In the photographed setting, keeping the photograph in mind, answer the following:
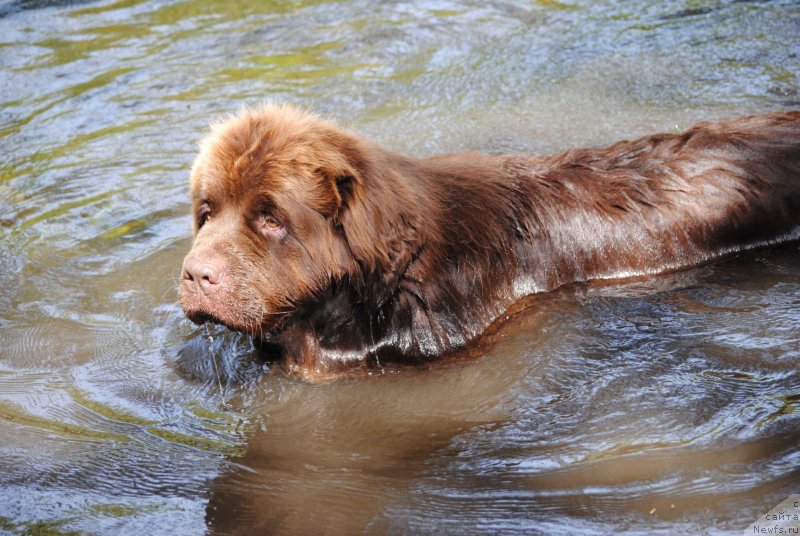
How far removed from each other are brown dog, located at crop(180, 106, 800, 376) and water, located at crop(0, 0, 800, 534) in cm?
23

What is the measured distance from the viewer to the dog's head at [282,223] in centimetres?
491

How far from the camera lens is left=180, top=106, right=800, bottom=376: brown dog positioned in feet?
16.4

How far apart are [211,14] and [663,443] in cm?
1057

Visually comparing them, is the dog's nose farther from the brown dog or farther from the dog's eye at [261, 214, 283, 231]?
the dog's eye at [261, 214, 283, 231]

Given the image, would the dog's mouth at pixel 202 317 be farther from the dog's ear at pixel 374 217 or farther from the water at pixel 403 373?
the dog's ear at pixel 374 217

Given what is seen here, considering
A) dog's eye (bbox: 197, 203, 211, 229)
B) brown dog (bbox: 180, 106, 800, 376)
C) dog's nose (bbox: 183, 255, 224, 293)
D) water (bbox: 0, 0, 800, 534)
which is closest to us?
water (bbox: 0, 0, 800, 534)

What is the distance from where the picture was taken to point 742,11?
36.6 feet

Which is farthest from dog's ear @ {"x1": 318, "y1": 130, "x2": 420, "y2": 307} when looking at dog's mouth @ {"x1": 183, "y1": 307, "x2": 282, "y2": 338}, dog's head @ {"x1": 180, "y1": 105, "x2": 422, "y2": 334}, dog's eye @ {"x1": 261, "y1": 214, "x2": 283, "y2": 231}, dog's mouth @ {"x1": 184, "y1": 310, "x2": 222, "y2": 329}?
dog's mouth @ {"x1": 184, "y1": 310, "x2": 222, "y2": 329}

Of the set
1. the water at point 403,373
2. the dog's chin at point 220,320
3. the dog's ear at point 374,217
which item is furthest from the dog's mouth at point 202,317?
the dog's ear at point 374,217

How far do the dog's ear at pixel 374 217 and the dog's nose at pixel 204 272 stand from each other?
740 mm

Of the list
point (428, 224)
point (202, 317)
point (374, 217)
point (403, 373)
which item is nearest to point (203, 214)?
point (202, 317)

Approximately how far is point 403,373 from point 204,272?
142 cm

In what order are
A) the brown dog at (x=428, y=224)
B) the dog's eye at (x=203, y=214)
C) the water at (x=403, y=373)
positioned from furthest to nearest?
the dog's eye at (x=203, y=214) → the brown dog at (x=428, y=224) → the water at (x=403, y=373)

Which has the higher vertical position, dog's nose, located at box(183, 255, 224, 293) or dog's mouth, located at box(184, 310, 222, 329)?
dog's nose, located at box(183, 255, 224, 293)
